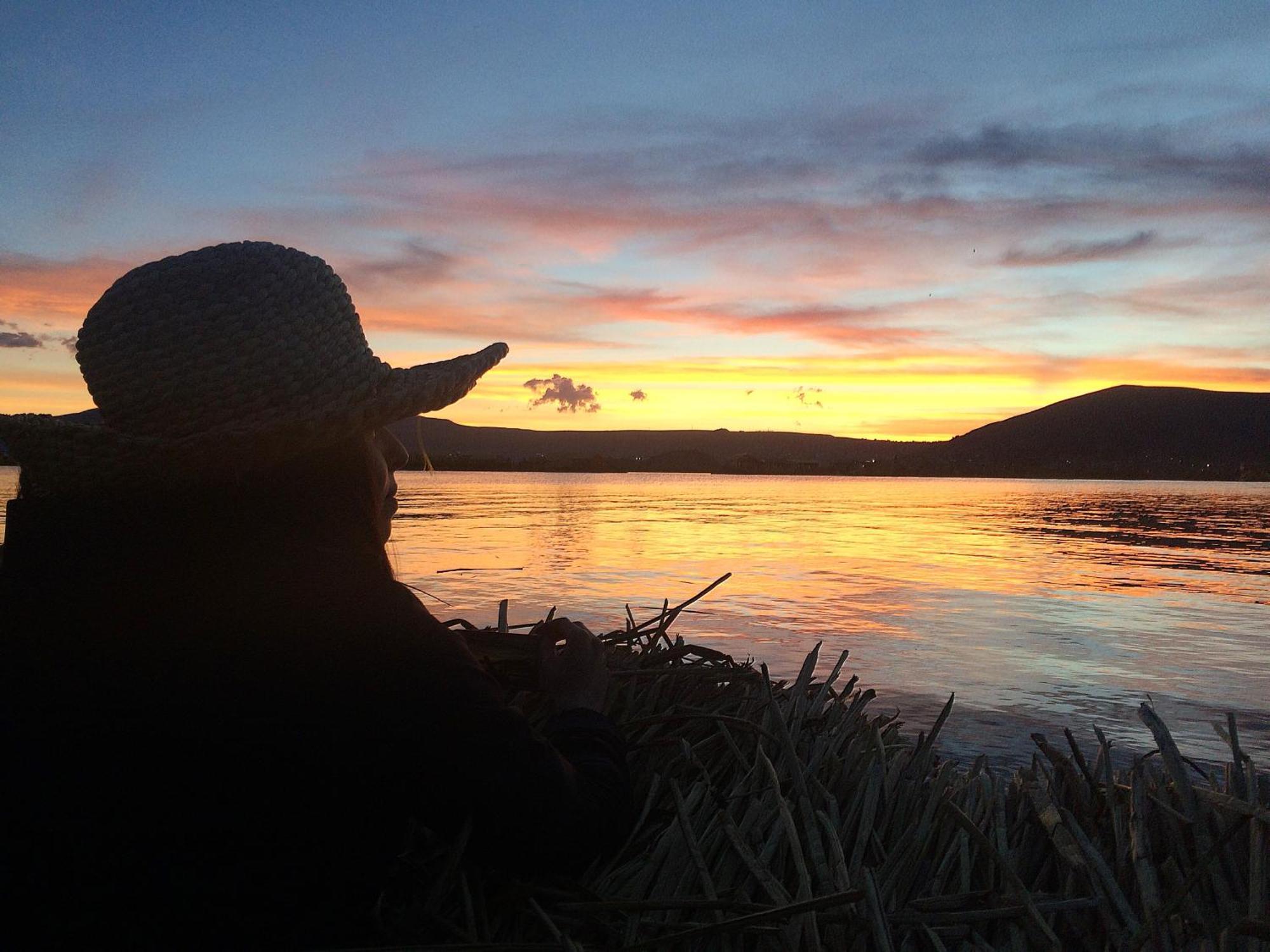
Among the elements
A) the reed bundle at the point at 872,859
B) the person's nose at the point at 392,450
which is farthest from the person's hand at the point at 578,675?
the person's nose at the point at 392,450

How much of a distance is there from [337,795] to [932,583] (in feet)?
43.8

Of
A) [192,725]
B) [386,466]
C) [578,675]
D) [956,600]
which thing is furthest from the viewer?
[956,600]

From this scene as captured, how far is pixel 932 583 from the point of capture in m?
14.0

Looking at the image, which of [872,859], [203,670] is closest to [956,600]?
[872,859]

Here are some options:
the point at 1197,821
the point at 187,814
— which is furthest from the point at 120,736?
the point at 1197,821

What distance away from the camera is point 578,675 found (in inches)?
92.0

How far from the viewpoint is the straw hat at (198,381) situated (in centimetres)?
167

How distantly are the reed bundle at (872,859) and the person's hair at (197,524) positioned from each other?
0.85 m

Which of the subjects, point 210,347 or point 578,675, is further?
point 578,675

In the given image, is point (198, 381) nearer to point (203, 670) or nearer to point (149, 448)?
point (149, 448)

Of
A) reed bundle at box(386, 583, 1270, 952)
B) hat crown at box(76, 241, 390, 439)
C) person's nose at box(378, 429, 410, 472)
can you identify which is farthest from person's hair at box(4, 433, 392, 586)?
reed bundle at box(386, 583, 1270, 952)

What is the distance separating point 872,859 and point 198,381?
6.42ft

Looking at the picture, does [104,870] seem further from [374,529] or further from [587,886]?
[587,886]

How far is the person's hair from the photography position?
165 cm
